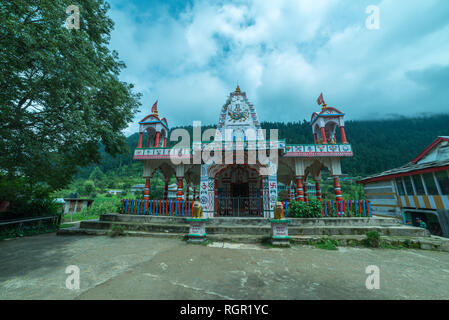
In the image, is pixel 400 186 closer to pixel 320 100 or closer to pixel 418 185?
pixel 418 185

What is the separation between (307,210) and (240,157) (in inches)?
163

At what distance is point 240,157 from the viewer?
377 inches

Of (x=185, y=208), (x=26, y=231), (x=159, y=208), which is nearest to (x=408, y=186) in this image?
(x=185, y=208)

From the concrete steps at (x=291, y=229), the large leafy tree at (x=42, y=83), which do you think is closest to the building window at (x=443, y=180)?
the concrete steps at (x=291, y=229)

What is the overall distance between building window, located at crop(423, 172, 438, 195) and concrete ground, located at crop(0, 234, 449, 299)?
25.7 ft

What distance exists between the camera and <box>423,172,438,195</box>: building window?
10719mm

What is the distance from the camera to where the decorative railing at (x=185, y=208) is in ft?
27.6

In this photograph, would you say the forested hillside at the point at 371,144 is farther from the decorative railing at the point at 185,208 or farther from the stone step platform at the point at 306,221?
the stone step platform at the point at 306,221

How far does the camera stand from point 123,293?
2881 mm

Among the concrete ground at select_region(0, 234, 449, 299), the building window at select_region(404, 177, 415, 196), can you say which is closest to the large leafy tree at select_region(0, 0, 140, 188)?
the concrete ground at select_region(0, 234, 449, 299)

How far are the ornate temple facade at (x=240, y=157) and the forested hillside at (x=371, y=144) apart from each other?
44.9m

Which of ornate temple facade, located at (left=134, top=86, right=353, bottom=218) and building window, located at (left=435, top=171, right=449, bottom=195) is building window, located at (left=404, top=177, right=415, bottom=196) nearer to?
building window, located at (left=435, top=171, right=449, bottom=195)
